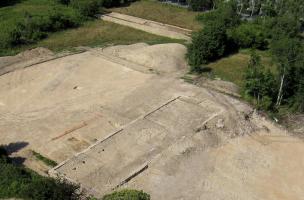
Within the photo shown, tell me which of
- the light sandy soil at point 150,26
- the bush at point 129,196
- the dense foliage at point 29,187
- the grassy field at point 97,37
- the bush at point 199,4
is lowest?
the dense foliage at point 29,187

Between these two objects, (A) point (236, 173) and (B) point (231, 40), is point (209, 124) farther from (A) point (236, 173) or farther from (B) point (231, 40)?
(B) point (231, 40)

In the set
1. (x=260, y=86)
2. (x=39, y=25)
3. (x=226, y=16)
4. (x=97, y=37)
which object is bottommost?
(x=97, y=37)

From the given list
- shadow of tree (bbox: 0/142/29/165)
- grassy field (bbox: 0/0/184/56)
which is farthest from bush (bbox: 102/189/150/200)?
grassy field (bbox: 0/0/184/56)

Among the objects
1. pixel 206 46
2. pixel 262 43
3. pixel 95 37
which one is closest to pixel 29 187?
pixel 206 46

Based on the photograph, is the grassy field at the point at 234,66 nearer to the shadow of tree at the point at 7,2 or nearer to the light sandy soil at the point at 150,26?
the light sandy soil at the point at 150,26

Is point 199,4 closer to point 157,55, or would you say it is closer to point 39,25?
point 157,55

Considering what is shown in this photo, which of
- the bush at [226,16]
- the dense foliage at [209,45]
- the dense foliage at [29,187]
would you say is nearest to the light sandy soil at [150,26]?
the bush at [226,16]

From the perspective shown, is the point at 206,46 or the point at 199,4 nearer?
the point at 206,46
